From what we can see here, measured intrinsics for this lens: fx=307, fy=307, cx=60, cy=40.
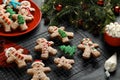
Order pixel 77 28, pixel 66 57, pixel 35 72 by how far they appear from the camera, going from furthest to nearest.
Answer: pixel 77 28 → pixel 66 57 → pixel 35 72

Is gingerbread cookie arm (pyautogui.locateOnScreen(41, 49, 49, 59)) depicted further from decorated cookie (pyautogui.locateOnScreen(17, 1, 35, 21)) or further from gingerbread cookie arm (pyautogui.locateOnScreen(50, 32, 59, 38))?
decorated cookie (pyautogui.locateOnScreen(17, 1, 35, 21))

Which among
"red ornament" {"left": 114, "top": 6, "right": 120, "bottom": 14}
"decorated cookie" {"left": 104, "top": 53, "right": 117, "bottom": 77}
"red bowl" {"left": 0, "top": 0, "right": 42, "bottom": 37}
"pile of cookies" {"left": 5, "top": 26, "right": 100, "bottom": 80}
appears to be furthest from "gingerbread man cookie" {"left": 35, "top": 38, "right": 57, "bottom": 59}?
"red ornament" {"left": 114, "top": 6, "right": 120, "bottom": 14}

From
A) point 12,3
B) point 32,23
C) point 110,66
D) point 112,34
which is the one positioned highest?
point 12,3

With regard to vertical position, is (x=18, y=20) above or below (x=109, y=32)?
above

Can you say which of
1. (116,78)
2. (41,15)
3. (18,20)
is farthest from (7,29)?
(116,78)

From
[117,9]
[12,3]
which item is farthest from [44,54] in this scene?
[117,9]

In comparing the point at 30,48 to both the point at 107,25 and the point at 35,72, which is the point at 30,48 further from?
the point at 107,25

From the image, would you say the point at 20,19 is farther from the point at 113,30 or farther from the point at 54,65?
the point at 113,30
